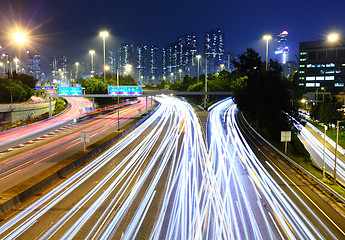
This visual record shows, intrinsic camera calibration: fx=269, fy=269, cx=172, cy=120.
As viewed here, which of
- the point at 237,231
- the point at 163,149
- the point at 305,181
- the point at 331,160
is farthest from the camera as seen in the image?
the point at 331,160

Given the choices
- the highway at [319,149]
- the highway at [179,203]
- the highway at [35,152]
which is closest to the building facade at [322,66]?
the highway at [319,149]

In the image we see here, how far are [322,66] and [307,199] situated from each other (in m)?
115

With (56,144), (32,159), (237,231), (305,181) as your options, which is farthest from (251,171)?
(56,144)

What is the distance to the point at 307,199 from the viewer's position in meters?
14.6

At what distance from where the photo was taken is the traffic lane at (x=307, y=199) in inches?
455

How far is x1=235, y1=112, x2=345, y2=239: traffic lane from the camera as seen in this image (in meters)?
11.6

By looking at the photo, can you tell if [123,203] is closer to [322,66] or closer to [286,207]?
[286,207]

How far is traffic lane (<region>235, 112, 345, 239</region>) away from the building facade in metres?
98.6

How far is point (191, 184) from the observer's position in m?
16.5

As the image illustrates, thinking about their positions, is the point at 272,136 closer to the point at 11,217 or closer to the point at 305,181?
the point at 305,181

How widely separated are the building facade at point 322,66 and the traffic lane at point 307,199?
98600mm

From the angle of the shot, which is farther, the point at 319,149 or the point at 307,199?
the point at 319,149

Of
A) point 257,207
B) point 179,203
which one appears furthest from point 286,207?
point 179,203

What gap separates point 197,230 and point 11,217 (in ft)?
27.4
